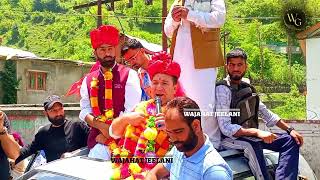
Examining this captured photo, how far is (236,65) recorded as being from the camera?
432 cm

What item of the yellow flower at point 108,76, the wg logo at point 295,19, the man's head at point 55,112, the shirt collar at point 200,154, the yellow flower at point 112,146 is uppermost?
the wg logo at point 295,19

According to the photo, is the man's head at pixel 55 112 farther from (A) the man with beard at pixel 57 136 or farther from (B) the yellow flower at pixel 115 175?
(B) the yellow flower at pixel 115 175

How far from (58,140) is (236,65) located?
6.11 feet

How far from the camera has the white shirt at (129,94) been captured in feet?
13.9

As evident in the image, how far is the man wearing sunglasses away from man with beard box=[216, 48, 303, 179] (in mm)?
627

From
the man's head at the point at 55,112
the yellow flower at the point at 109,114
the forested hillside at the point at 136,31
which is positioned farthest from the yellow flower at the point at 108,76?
the forested hillside at the point at 136,31

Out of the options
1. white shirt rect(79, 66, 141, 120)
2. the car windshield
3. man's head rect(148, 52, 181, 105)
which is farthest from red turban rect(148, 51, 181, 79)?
the car windshield

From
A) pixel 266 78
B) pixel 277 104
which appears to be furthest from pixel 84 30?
Answer: pixel 277 104

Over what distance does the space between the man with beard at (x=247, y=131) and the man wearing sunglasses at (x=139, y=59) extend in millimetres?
627

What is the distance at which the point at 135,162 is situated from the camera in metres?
3.61

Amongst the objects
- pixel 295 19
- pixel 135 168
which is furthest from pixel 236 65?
pixel 295 19

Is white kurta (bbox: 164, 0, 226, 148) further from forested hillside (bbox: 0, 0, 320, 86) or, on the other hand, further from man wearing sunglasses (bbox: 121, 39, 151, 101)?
forested hillside (bbox: 0, 0, 320, 86)

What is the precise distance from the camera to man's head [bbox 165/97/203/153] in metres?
2.66

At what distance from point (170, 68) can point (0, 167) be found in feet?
7.02
